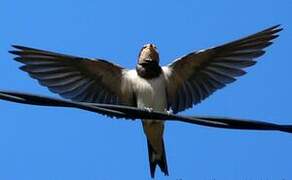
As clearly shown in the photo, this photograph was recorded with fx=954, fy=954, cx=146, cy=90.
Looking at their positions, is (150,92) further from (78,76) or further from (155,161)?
(78,76)

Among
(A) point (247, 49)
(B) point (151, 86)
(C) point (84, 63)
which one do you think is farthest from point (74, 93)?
(A) point (247, 49)

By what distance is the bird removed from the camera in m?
6.24

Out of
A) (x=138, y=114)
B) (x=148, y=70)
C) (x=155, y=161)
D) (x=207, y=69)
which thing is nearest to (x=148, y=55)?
(x=148, y=70)

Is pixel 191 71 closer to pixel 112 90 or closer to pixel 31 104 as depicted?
pixel 112 90

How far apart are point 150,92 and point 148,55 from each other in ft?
0.81

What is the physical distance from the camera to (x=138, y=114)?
13.8 feet

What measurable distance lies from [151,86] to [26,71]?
88 centimetres

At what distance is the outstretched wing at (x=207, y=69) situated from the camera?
21.0ft

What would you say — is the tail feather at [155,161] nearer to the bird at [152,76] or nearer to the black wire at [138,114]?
the bird at [152,76]

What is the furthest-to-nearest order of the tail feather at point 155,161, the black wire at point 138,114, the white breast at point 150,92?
the tail feather at point 155,161 → the white breast at point 150,92 → the black wire at point 138,114

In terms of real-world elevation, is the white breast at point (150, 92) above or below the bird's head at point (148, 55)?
below

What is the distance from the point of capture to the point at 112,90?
21.6ft

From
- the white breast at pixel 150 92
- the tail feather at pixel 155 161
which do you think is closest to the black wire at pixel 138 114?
the white breast at pixel 150 92

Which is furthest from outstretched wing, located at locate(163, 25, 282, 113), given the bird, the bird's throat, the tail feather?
the tail feather
